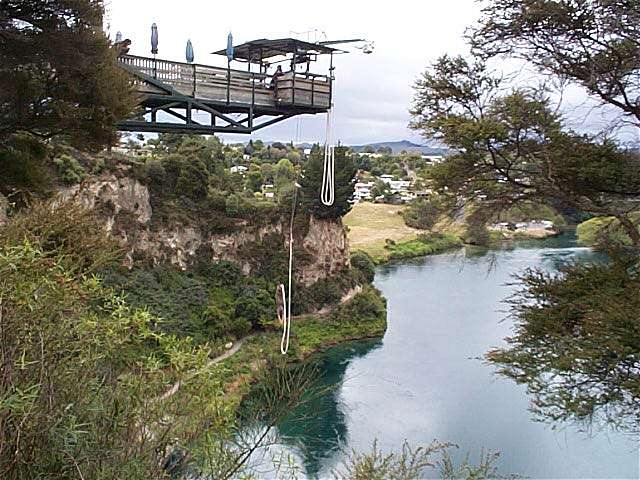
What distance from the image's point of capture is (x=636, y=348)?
3.12 m

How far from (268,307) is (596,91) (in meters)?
9.87

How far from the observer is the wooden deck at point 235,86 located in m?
5.57

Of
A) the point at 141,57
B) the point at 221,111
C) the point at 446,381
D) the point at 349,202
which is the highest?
the point at 141,57

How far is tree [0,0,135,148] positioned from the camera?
320 cm

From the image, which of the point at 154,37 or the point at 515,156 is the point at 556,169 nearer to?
the point at 515,156

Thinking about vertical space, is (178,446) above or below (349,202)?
above

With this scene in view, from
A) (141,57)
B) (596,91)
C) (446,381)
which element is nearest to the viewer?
(596,91)

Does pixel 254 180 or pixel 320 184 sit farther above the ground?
pixel 320 184

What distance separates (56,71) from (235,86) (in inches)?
107

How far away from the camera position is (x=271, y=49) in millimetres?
6551

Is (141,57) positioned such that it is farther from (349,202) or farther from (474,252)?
(474,252)

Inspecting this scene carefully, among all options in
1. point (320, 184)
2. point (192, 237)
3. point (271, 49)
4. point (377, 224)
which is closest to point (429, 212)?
point (271, 49)

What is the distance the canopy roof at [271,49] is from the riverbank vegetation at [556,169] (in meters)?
2.17

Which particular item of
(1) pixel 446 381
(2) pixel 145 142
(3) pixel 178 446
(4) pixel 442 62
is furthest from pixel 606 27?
(2) pixel 145 142
